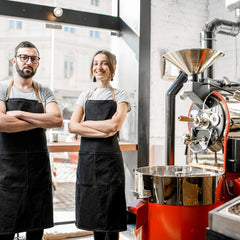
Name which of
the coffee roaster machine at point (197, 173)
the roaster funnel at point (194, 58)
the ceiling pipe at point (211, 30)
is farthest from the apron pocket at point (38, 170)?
the ceiling pipe at point (211, 30)

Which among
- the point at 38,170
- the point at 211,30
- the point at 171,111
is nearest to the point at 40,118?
the point at 38,170

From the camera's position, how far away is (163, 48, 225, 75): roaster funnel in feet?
7.25

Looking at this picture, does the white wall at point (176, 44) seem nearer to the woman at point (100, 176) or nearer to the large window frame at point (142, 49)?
the large window frame at point (142, 49)

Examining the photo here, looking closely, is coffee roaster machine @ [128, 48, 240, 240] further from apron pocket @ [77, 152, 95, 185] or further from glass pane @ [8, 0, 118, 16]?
glass pane @ [8, 0, 118, 16]

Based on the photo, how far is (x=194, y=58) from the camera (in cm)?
224

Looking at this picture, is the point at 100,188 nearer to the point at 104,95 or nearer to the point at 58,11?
the point at 104,95

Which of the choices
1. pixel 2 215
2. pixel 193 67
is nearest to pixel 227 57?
pixel 193 67

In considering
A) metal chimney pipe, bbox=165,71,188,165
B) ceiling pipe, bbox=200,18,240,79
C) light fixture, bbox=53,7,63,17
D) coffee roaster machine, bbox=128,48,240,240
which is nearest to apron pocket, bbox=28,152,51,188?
coffee roaster machine, bbox=128,48,240,240

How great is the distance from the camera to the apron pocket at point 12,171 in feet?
7.48

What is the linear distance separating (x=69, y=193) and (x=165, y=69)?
7.21 ft

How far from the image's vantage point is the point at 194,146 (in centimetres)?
236

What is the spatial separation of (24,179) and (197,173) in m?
1.33

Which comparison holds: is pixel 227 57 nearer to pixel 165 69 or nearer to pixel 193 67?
pixel 165 69

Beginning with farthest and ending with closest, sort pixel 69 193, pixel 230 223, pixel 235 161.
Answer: pixel 69 193 → pixel 235 161 → pixel 230 223
